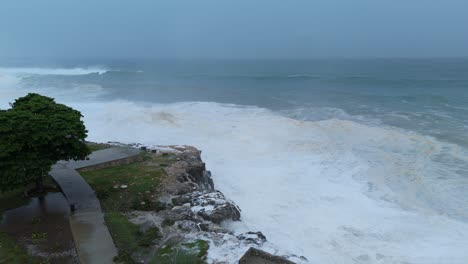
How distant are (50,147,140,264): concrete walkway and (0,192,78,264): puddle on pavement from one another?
0.97 feet

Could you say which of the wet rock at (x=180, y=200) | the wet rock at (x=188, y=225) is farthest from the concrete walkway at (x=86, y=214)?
the wet rock at (x=180, y=200)

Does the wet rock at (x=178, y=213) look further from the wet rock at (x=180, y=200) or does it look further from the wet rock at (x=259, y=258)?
the wet rock at (x=259, y=258)

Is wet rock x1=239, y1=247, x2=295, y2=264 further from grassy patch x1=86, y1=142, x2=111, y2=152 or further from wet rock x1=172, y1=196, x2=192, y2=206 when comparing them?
grassy patch x1=86, y1=142, x2=111, y2=152

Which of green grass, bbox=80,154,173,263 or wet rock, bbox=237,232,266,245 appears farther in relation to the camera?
wet rock, bbox=237,232,266,245

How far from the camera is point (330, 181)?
21453 mm

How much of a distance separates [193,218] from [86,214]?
14.0ft

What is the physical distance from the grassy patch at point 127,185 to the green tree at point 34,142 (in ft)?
7.74

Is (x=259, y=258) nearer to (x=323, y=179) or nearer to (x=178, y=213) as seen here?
(x=178, y=213)

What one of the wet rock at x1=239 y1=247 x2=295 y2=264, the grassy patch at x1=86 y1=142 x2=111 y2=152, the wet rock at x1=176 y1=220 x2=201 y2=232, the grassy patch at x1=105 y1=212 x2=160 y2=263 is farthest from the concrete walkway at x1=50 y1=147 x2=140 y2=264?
the wet rock at x1=239 y1=247 x2=295 y2=264

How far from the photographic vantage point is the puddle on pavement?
1216 cm

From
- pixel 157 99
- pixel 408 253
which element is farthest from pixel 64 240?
pixel 157 99

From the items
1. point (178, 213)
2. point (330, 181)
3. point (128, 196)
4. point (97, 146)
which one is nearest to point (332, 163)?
point (330, 181)

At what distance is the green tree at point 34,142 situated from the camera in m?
13.7

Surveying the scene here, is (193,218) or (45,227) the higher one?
(45,227)
